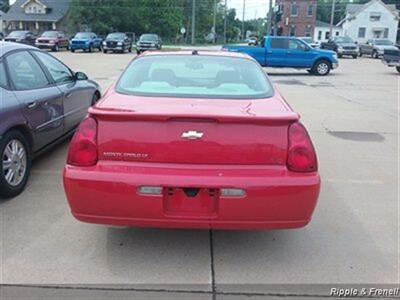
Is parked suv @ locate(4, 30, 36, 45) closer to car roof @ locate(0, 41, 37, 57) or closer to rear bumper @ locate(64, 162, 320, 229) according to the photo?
car roof @ locate(0, 41, 37, 57)

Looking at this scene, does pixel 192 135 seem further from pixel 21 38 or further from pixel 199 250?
pixel 21 38

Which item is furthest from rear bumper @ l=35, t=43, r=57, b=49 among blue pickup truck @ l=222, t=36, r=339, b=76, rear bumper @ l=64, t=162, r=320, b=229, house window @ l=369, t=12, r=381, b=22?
house window @ l=369, t=12, r=381, b=22

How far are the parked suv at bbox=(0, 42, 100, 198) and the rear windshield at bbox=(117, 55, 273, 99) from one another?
1293mm

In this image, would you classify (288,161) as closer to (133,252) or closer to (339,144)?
(133,252)

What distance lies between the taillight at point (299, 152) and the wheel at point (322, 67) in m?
18.8

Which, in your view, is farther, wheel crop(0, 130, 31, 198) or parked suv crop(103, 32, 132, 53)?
parked suv crop(103, 32, 132, 53)

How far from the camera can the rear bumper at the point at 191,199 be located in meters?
2.94

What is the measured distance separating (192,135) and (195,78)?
1161 mm

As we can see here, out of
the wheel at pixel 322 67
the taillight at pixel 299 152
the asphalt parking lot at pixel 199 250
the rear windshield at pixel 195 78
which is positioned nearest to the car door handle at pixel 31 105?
the asphalt parking lot at pixel 199 250

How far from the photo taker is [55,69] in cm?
581

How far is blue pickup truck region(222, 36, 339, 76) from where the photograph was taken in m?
20.4

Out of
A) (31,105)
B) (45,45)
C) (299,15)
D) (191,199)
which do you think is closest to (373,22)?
(299,15)

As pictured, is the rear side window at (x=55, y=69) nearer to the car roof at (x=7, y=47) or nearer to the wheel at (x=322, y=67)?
the car roof at (x=7, y=47)

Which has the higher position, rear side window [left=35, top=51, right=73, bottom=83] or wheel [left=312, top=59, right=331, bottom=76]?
rear side window [left=35, top=51, right=73, bottom=83]
